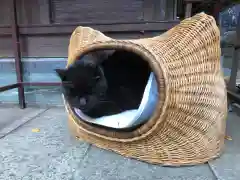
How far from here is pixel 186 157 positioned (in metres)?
1.17

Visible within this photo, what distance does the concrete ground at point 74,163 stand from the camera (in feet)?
3.61

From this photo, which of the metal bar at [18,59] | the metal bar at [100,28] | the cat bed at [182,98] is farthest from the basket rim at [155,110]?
the metal bar at [18,59]

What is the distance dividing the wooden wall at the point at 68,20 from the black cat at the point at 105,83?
87cm

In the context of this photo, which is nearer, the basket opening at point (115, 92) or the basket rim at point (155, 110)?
the basket rim at point (155, 110)

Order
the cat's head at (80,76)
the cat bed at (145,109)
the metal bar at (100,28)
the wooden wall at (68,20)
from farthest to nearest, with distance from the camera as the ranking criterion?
the wooden wall at (68,20) < the metal bar at (100,28) < the cat's head at (80,76) < the cat bed at (145,109)

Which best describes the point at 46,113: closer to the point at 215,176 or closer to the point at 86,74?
the point at 86,74

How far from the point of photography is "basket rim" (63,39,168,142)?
3.45 feet

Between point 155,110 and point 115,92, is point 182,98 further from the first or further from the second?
point 115,92

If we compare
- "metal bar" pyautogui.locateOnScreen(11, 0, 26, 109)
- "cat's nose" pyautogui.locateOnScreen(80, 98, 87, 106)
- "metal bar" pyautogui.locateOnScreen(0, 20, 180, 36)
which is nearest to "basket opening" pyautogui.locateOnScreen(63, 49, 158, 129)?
"cat's nose" pyautogui.locateOnScreen(80, 98, 87, 106)

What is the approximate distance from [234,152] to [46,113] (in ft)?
5.32

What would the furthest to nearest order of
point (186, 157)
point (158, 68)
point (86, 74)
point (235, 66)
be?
point (235, 66) < point (86, 74) < point (186, 157) < point (158, 68)

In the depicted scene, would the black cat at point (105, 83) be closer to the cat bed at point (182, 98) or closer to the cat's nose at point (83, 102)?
the cat's nose at point (83, 102)

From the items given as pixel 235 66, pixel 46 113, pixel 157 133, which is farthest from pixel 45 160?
pixel 235 66

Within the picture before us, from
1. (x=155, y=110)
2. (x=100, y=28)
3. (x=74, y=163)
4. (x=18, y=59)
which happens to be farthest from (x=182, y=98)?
(x=18, y=59)
